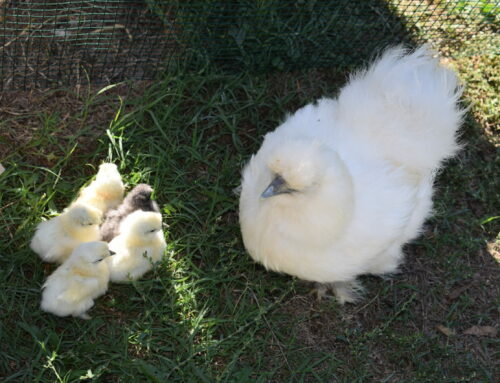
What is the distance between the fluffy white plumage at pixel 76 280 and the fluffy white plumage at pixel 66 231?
0.12 metres

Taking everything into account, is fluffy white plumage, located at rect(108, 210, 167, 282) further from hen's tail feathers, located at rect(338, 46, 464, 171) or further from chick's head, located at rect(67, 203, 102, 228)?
hen's tail feathers, located at rect(338, 46, 464, 171)

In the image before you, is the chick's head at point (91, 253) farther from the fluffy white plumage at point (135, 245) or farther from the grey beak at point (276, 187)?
the grey beak at point (276, 187)

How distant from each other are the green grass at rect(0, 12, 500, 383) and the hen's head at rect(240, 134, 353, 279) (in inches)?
14.8

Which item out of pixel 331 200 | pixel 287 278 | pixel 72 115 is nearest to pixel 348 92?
pixel 331 200

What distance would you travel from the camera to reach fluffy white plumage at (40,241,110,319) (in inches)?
119

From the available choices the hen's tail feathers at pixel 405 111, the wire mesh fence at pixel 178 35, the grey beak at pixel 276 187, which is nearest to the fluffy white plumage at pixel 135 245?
the grey beak at pixel 276 187

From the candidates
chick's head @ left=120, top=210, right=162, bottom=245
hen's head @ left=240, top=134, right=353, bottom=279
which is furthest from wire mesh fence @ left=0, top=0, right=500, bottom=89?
chick's head @ left=120, top=210, right=162, bottom=245

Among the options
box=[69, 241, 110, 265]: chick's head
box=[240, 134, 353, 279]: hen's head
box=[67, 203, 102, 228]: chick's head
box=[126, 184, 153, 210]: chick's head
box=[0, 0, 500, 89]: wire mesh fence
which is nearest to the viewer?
box=[240, 134, 353, 279]: hen's head

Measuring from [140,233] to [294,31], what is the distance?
6.04 ft

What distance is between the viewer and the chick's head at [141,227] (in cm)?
317

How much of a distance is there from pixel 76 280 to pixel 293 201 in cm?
111

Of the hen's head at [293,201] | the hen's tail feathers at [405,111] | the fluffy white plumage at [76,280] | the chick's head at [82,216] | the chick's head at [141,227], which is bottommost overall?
the fluffy white plumage at [76,280]

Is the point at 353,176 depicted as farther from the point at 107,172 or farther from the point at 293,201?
the point at 107,172

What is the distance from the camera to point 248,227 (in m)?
3.19
